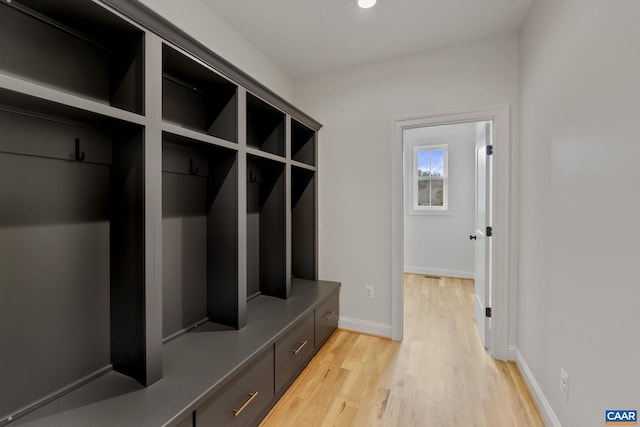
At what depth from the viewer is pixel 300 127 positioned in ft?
9.12

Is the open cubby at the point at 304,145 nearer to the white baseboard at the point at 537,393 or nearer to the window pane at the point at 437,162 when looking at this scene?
the white baseboard at the point at 537,393

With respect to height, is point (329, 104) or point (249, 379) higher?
point (329, 104)

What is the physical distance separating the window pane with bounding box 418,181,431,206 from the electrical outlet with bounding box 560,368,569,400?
3870 mm

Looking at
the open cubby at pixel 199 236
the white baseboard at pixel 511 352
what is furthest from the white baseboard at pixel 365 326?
the open cubby at pixel 199 236

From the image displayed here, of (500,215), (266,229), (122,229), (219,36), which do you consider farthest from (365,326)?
(219,36)

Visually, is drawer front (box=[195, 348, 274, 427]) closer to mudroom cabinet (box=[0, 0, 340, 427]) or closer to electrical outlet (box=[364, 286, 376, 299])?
mudroom cabinet (box=[0, 0, 340, 427])

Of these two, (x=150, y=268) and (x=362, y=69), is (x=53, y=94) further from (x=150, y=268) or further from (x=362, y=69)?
(x=362, y=69)

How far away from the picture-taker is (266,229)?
2.55 meters

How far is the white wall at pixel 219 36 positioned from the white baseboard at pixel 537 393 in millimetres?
3043

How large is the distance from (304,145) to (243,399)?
7.41 ft

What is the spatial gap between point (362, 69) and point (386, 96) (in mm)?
391

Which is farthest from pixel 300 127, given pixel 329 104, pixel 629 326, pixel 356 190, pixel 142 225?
pixel 629 326

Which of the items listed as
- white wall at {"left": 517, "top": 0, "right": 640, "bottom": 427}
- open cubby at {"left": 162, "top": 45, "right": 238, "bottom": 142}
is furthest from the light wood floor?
open cubby at {"left": 162, "top": 45, "right": 238, "bottom": 142}

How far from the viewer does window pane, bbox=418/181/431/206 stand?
5176 mm
